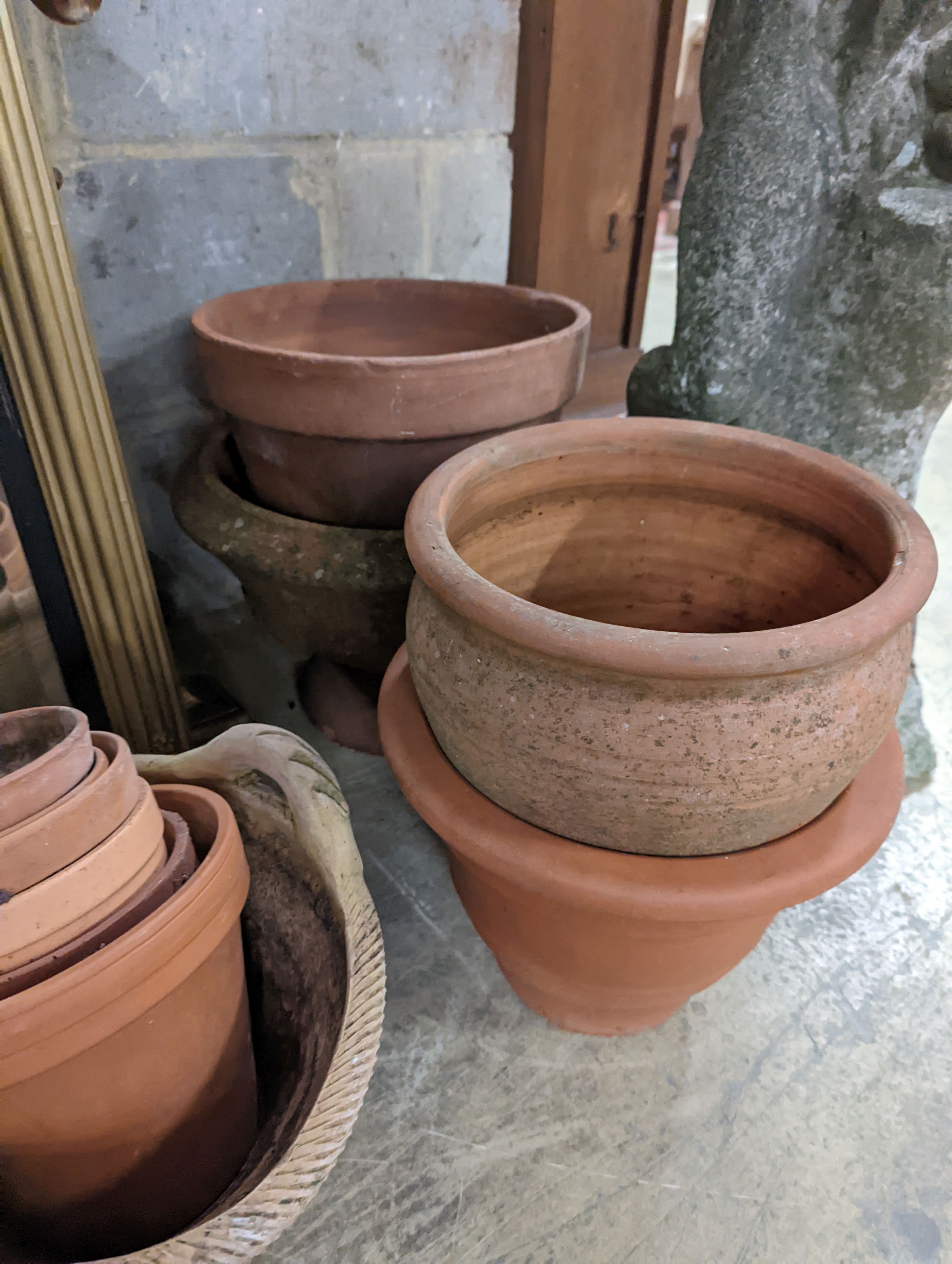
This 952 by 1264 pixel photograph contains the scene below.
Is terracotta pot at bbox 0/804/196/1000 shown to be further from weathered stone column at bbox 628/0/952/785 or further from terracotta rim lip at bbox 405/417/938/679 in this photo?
weathered stone column at bbox 628/0/952/785

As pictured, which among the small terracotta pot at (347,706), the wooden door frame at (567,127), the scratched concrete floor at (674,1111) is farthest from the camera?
the wooden door frame at (567,127)

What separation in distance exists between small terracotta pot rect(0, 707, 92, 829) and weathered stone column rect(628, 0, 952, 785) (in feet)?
3.47

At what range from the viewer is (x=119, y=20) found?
1.22m

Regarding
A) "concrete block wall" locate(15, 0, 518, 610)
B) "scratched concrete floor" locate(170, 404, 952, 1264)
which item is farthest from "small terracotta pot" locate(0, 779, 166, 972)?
"concrete block wall" locate(15, 0, 518, 610)

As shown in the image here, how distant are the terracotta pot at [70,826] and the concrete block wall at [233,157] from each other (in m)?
1.00

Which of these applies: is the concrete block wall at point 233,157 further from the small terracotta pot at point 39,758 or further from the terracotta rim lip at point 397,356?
the small terracotta pot at point 39,758

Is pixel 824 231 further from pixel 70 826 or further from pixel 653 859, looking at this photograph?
pixel 70 826

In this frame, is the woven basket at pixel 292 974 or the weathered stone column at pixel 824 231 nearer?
the woven basket at pixel 292 974

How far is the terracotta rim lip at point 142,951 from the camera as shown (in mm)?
623

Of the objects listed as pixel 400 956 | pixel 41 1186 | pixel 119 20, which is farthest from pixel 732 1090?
pixel 119 20

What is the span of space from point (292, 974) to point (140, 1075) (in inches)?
8.9

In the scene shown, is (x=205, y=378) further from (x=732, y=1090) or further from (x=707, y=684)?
(x=732, y=1090)

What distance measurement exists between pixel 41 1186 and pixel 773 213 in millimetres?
1514

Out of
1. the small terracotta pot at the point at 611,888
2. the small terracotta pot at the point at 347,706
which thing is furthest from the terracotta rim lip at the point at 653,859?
the small terracotta pot at the point at 347,706
